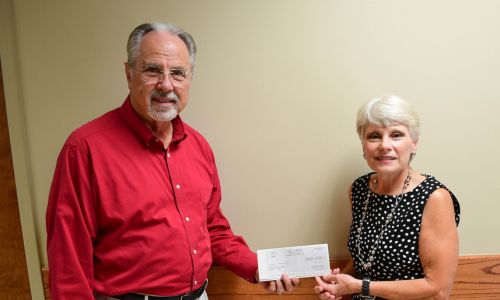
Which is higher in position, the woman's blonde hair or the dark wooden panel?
the woman's blonde hair

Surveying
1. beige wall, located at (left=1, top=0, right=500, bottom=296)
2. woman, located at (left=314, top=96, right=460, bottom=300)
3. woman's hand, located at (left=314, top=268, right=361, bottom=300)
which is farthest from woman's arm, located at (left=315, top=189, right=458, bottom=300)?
beige wall, located at (left=1, top=0, right=500, bottom=296)

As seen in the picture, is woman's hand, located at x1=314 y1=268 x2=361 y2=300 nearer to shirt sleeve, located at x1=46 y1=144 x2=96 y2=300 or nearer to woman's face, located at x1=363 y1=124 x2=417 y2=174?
woman's face, located at x1=363 y1=124 x2=417 y2=174

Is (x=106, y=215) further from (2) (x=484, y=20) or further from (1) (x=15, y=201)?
(2) (x=484, y=20)

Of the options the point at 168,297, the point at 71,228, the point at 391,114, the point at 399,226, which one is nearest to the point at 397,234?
the point at 399,226

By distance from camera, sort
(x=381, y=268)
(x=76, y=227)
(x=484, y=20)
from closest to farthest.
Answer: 1. (x=76, y=227)
2. (x=381, y=268)
3. (x=484, y=20)

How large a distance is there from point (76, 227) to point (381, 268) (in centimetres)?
104

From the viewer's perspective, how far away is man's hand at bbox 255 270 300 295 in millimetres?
1386

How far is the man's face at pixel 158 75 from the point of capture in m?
1.25

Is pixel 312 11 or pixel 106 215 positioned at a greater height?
pixel 312 11

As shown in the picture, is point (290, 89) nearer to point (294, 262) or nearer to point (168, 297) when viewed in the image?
point (294, 262)

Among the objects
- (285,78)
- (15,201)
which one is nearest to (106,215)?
(15,201)

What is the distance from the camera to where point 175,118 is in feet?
4.63

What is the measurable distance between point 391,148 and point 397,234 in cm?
30

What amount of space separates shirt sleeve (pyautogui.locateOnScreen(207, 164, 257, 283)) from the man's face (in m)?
0.40
